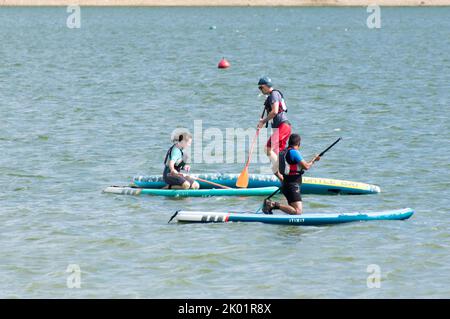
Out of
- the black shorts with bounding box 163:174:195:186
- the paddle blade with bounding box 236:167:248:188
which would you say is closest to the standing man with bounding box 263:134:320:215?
the paddle blade with bounding box 236:167:248:188

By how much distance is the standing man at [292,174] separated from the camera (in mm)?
20344

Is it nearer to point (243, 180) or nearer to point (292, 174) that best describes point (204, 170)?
point (243, 180)

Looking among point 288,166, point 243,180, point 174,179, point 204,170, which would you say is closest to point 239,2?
point 204,170

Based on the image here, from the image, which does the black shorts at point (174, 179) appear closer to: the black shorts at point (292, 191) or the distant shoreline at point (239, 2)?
the black shorts at point (292, 191)

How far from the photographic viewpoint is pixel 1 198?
2381 cm

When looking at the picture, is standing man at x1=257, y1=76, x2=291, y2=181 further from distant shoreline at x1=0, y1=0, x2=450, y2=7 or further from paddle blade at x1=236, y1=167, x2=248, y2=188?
distant shoreline at x1=0, y1=0, x2=450, y2=7

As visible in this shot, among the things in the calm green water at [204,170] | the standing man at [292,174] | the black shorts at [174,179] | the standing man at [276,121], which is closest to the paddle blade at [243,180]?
the calm green water at [204,170]

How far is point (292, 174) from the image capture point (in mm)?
20594

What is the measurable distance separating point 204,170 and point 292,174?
286 inches

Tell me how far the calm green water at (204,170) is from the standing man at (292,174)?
1.74 ft

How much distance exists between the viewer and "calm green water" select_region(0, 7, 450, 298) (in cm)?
1769

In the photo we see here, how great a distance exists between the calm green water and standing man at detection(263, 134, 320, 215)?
0.53 meters
